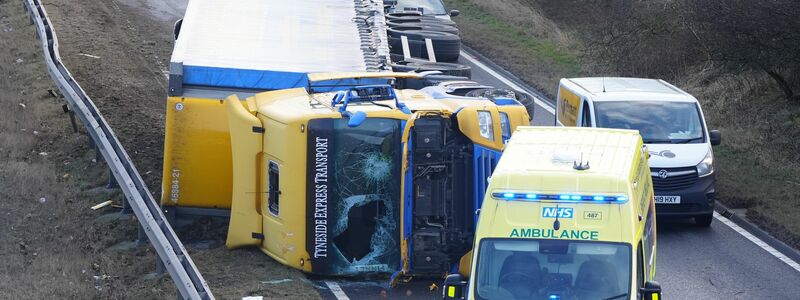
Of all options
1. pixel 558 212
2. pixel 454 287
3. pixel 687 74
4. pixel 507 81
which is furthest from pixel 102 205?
pixel 687 74

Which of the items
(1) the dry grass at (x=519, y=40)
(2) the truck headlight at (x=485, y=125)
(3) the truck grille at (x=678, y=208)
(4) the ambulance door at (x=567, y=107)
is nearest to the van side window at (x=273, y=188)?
(2) the truck headlight at (x=485, y=125)

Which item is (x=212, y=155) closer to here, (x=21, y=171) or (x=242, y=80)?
(x=242, y=80)

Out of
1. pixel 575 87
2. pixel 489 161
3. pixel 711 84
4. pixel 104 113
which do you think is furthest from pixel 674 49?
pixel 489 161

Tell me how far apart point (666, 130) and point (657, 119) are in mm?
231

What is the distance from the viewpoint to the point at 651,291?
1073cm

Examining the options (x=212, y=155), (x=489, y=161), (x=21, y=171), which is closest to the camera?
(x=489, y=161)

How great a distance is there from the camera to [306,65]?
1653 cm

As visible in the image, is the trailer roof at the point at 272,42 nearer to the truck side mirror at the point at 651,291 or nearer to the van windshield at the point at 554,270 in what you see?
the van windshield at the point at 554,270

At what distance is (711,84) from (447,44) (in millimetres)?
5577

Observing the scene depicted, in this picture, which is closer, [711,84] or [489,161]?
[489,161]

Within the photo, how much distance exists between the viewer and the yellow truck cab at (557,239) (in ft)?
35.5

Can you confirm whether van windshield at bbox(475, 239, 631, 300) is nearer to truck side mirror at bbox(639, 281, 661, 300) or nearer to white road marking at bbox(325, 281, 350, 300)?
truck side mirror at bbox(639, 281, 661, 300)

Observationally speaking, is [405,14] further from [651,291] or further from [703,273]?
[651,291]

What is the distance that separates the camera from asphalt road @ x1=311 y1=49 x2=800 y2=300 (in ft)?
47.1
